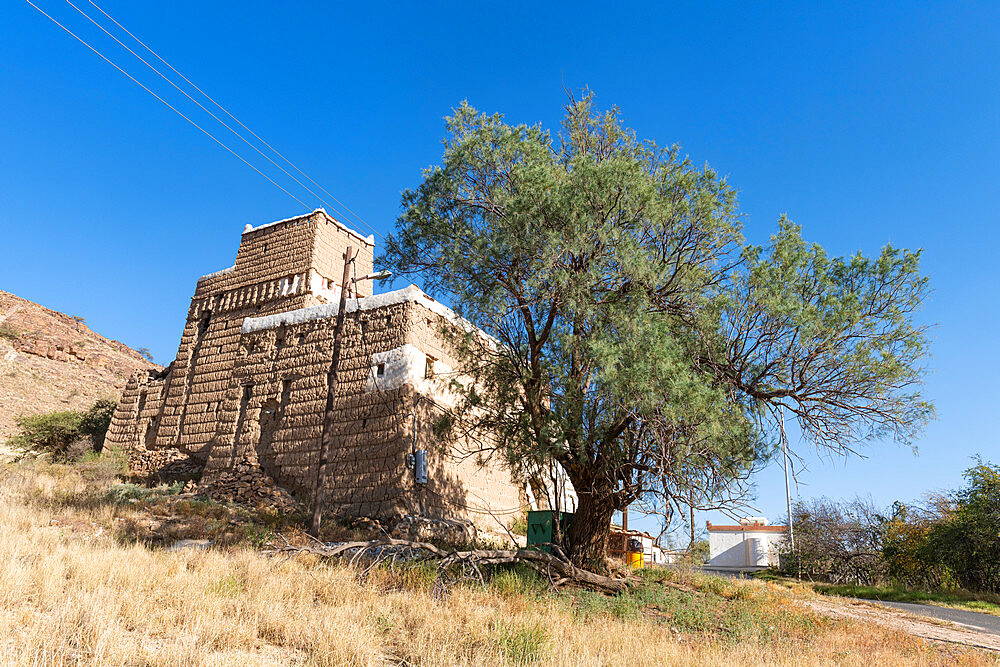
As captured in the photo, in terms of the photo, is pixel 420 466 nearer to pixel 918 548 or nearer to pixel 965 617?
pixel 965 617

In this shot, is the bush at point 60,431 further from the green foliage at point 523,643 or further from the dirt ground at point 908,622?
the dirt ground at point 908,622

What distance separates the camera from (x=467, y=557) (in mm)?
10305

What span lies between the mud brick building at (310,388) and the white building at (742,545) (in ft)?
94.3

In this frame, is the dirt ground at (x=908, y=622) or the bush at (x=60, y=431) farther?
the bush at (x=60, y=431)

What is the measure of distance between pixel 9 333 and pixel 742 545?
162 feet

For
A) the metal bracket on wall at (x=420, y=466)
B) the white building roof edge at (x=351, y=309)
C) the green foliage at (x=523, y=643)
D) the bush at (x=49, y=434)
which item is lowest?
the green foliage at (x=523, y=643)

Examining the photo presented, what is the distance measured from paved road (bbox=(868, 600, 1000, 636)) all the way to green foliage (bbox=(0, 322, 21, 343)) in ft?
151

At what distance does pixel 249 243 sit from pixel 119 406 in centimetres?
746

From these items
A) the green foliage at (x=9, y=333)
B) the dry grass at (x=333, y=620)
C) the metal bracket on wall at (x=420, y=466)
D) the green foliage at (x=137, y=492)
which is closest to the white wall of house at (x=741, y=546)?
the metal bracket on wall at (x=420, y=466)

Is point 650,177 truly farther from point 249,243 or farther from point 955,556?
point 955,556

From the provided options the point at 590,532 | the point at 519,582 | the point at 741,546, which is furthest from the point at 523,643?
the point at 741,546

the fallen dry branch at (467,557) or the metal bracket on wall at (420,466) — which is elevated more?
the metal bracket on wall at (420,466)

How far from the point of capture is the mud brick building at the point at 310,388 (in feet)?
52.2

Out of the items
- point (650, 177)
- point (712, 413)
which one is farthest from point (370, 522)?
point (650, 177)
